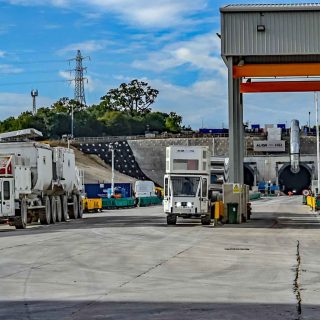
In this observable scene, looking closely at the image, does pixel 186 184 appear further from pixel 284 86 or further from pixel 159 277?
pixel 159 277

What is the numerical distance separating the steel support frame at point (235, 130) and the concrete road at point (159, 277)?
1562 centimetres

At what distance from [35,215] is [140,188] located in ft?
166

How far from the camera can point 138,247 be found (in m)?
23.7

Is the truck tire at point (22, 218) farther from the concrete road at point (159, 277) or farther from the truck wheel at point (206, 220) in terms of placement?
the truck wheel at point (206, 220)

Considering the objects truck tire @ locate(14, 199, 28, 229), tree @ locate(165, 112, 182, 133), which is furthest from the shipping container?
tree @ locate(165, 112, 182, 133)

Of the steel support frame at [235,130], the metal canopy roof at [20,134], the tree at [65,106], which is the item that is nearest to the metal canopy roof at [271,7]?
the steel support frame at [235,130]

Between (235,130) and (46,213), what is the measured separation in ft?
39.4

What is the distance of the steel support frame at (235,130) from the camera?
143 ft

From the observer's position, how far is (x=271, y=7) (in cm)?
4134

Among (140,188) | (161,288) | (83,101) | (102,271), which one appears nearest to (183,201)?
(102,271)

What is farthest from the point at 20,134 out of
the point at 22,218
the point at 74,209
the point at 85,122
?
the point at 85,122

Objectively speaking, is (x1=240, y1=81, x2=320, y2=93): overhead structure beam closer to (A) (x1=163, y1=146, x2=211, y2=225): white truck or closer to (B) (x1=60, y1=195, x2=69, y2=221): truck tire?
(A) (x1=163, y1=146, x2=211, y2=225): white truck

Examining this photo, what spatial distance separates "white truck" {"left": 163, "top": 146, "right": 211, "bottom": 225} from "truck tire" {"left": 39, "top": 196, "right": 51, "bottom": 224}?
21.4ft

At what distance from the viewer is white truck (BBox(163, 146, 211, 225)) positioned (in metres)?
36.3
